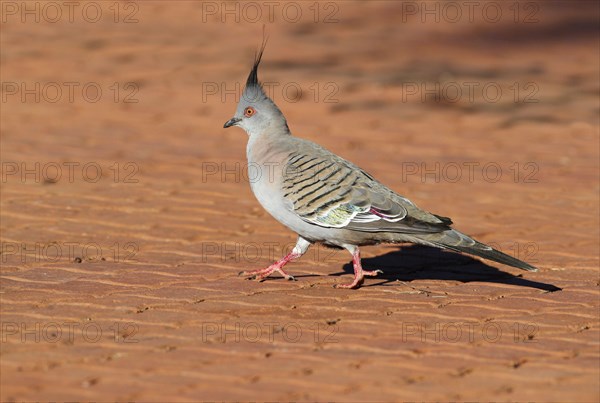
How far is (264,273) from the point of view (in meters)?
7.60

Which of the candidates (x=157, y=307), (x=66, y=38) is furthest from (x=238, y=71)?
(x=157, y=307)

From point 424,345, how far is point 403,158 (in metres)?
5.39

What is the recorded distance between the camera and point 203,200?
32.2 ft

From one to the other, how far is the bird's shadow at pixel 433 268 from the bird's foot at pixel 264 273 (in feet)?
1.60

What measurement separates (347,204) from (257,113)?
1.15 m

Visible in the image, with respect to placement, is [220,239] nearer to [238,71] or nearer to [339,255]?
[339,255]

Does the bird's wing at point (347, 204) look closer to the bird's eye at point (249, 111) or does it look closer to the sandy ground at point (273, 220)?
the sandy ground at point (273, 220)

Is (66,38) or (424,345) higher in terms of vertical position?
(66,38)

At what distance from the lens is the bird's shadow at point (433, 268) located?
308 inches

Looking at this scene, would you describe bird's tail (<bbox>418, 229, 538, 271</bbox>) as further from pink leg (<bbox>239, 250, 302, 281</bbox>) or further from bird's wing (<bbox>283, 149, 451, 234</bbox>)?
pink leg (<bbox>239, 250, 302, 281</bbox>)

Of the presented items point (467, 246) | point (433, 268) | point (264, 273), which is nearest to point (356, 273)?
point (264, 273)

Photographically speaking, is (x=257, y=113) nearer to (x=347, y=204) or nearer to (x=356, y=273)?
(x=347, y=204)

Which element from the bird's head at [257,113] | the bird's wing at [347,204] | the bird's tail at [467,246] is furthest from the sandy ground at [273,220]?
the bird's head at [257,113]

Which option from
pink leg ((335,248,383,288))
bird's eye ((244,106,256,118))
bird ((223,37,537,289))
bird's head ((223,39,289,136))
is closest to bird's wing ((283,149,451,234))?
bird ((223,37,537,289))
